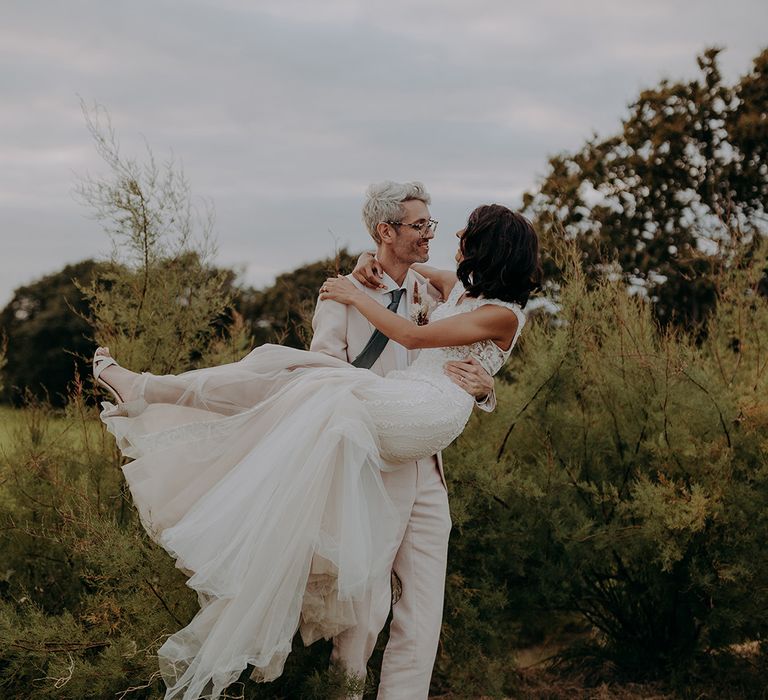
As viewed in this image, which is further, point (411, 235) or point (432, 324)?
point (411, 235)

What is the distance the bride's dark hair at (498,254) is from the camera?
12.9ft

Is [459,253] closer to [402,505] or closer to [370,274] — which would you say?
[370,274]

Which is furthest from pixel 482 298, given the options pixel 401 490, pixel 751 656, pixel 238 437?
pixel 751 656

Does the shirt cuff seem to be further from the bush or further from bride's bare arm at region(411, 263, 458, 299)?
the bush

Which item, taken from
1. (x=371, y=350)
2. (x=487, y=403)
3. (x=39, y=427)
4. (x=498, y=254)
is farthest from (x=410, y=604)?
(x=39, y=427)

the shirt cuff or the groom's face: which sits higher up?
the groom's face

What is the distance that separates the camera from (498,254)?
154 inches

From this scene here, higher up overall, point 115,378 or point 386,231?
point 386,231

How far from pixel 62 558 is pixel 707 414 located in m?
3.86

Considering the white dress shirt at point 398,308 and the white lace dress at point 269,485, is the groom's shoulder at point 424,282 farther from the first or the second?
the white lace dress at point 269,485

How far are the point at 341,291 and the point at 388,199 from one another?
507 millimetres

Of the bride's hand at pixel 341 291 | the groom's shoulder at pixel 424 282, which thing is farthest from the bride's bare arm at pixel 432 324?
the groom's shoulder at pixel 424 282

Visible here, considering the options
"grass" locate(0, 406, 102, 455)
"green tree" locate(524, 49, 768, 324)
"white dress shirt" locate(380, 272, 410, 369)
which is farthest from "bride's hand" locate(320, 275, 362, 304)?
"green tree" locate(524, 49, 768, 324)

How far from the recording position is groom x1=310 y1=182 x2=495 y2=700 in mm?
3900
